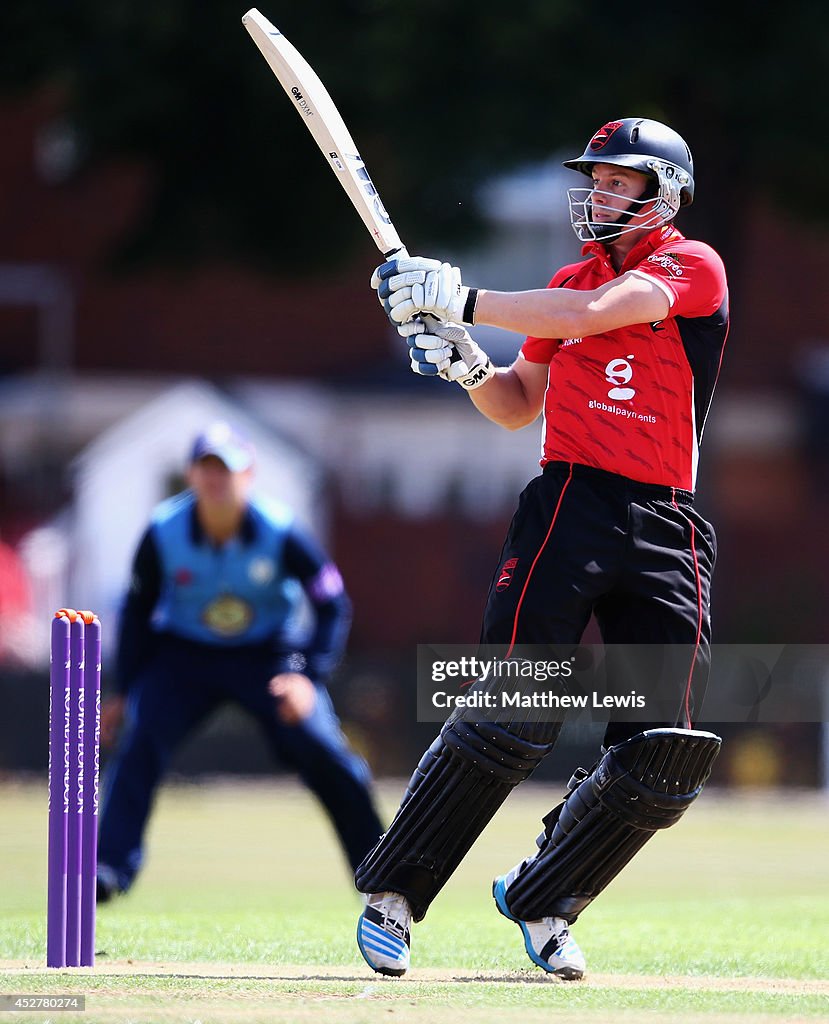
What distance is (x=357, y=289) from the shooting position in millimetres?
21172

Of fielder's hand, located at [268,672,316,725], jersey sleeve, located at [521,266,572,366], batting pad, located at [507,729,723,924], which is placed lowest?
batting pad, located at [507,729,723,924]

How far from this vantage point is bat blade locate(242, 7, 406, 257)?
5227mm

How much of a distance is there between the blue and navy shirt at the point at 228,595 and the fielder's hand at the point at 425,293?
2.58 meters

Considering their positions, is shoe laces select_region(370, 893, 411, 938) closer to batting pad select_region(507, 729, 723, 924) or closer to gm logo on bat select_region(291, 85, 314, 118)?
batting pad select_region(507, 729, 723, 924)

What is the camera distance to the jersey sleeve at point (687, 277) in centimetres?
495

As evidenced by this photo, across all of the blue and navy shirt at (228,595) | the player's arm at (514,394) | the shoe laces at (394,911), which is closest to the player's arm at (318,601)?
the blue and navy shirt at (228,595)

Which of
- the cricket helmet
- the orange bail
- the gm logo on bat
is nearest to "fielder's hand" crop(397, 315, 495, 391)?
the cricket helmet

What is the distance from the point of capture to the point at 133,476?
18.0 meters

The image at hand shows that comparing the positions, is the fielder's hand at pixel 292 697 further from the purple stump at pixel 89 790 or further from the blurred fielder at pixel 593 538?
the purple stump at pixel 89 790

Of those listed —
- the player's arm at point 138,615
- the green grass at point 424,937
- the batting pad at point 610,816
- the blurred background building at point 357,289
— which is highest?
the blurred background building at point 357,289

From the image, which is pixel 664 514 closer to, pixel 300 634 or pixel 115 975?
pixel 115 975

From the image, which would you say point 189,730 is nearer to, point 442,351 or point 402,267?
point 442,351

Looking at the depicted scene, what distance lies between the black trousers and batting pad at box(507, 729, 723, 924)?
0.08 metres

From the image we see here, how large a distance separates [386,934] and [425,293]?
1591mm
